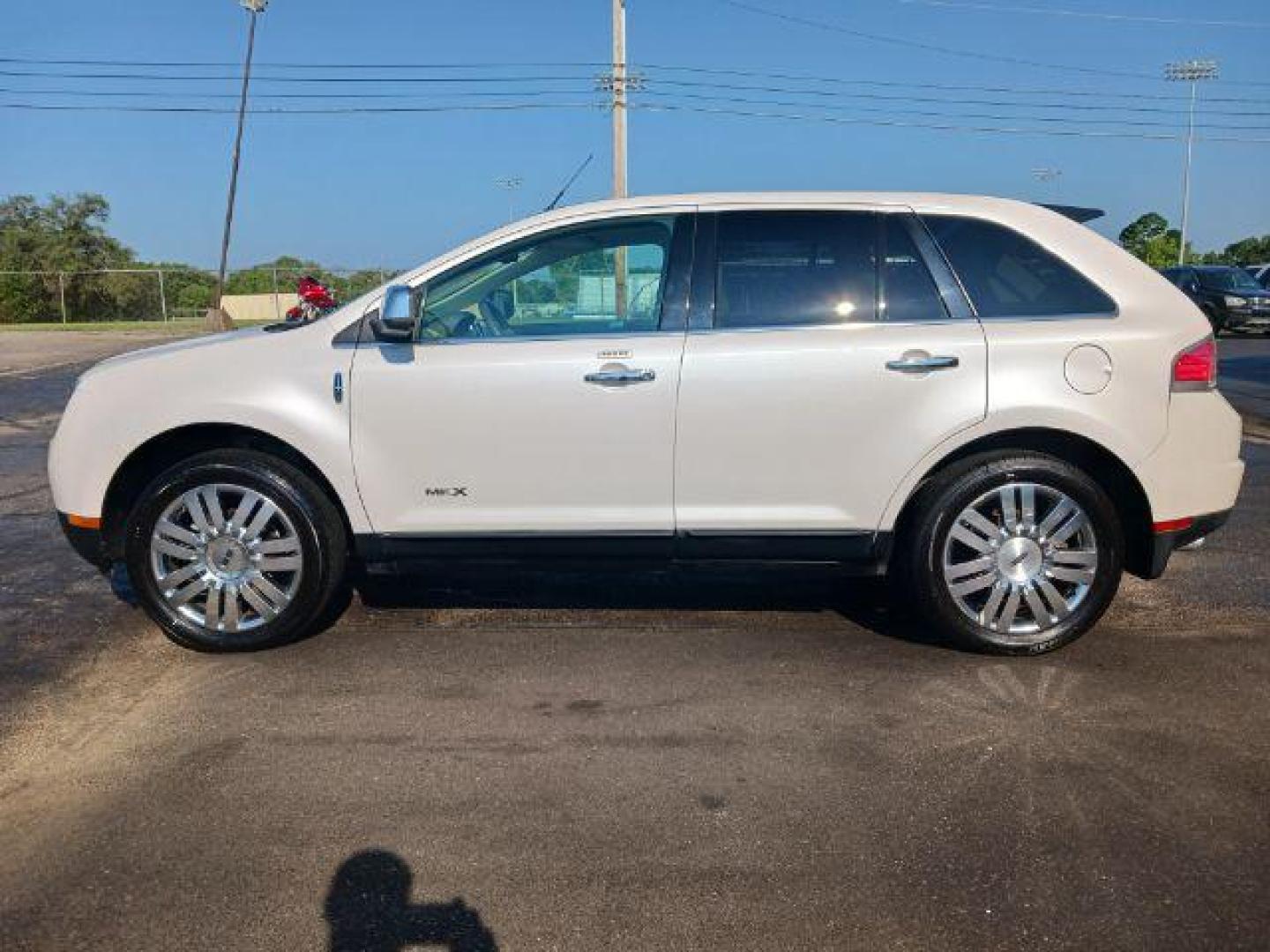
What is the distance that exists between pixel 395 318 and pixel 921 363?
6.78 ft

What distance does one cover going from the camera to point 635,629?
4621mm

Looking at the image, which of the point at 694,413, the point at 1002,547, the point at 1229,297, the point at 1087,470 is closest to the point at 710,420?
the point at 694,413

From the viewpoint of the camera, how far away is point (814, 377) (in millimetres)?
4070

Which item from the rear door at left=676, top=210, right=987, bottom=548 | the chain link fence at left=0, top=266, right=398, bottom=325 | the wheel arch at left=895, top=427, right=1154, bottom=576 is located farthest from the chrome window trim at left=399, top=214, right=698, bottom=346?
the chain link fence at left=0, top=266, right=398, bottom=325

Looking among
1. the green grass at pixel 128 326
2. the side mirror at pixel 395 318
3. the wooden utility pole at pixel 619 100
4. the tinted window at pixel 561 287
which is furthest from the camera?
the green grass at pixel 128 326

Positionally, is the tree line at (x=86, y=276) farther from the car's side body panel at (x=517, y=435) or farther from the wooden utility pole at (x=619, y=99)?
the car's side body panel at (x=517, y=435)

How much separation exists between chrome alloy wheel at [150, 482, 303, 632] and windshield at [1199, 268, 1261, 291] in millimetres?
25100

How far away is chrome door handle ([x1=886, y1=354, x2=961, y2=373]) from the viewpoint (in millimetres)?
4051

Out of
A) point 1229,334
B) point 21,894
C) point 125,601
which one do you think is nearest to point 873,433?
point 21,894

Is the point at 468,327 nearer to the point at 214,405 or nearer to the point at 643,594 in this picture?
the point at 214,405

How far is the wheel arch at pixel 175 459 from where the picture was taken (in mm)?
4328

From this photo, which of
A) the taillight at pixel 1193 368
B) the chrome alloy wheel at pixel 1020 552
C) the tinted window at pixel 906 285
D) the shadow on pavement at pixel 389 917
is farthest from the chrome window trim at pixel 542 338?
the shadow on pavement at pixel 389 917

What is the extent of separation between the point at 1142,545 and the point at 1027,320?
3.43 ft

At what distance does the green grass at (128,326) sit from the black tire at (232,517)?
30.7 m
